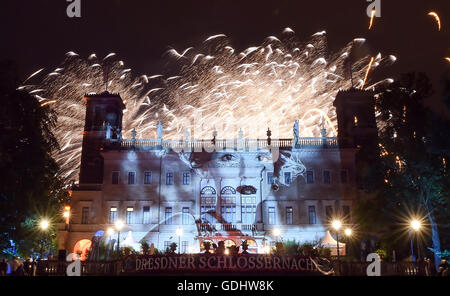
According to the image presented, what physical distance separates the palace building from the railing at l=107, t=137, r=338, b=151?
109 mm

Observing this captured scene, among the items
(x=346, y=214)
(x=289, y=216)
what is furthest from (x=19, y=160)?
(x=346, y=214)

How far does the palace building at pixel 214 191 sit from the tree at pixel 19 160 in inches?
738

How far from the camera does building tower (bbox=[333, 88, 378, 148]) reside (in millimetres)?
49094

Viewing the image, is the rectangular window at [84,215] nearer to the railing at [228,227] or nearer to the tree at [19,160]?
the railing at [228,227]

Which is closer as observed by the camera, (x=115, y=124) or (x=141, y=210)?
(x=141, y=210)

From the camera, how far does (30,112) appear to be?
25.0m

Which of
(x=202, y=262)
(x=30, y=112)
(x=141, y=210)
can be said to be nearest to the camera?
(x=202, y=262)

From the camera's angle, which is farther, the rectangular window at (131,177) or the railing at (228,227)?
the rectangular window at (131,177)

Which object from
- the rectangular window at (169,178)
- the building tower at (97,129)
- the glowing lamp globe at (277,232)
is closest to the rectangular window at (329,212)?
the glowing lamp globe at (277,232)

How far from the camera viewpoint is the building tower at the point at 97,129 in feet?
161

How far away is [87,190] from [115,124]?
29.2 feet

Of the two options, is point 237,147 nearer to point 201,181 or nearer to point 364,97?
point 201,181
